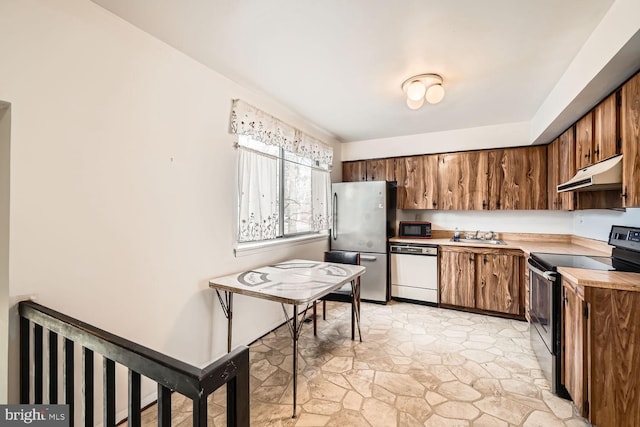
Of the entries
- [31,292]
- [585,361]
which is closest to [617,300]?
[585,361]

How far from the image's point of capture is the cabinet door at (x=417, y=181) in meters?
4.09

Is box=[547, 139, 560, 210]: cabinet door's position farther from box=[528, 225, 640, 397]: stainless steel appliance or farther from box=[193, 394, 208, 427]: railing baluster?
box=[193, 394, 208, 427]: railing baluster

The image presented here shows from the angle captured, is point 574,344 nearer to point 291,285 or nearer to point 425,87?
point 291,285

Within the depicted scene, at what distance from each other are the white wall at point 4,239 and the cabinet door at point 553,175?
4.56 meters

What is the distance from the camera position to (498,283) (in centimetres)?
340

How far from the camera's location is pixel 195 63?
2.19m

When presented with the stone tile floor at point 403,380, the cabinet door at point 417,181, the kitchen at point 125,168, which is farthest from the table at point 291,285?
the cabinet door at point 417,181

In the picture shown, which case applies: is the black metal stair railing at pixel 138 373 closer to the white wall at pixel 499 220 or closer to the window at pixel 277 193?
the window at pixel 277 193

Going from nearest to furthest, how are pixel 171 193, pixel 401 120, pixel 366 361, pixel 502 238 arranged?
1. pixel 171 193
2. pixel 366 361
3. pixel 401 120
4. pixel 502 238

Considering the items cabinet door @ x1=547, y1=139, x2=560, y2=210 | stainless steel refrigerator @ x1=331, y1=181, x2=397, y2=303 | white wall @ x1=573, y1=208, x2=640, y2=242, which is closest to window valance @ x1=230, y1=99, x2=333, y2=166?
stainless steel refrigerator @ x1=331, y1=181, x2=397, y2=303

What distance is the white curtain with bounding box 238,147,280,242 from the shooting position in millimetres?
2607

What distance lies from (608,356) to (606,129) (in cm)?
158

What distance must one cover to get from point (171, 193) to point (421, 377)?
2378 mm

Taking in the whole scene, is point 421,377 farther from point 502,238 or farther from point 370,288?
point 502,238
